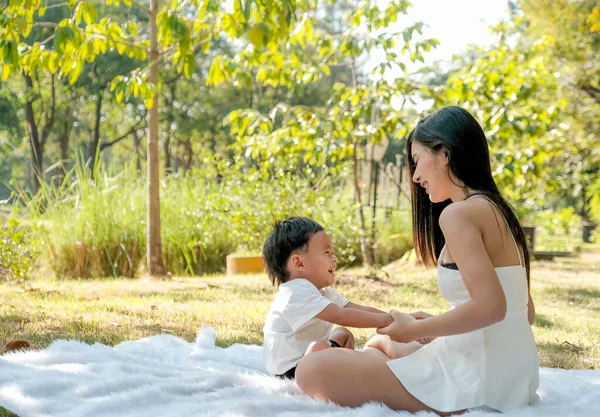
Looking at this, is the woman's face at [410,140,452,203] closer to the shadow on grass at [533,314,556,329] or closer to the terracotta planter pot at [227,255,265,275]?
the shadow on grass at [533,314,556,329]

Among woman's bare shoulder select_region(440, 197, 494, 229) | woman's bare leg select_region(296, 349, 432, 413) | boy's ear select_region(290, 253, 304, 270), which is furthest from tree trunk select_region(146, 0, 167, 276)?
woman's bare shoulder select_region(440, 197, 494, 229)

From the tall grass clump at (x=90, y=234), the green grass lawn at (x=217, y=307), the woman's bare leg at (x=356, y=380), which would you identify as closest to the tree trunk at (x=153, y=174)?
the green grass lawn at (x=217, y=307)

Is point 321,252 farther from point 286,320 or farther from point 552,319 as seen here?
point 552,319

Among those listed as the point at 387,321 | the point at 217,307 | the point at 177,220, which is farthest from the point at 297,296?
the point at 177,220

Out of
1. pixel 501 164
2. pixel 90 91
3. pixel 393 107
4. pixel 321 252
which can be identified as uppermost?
pixel 90 91

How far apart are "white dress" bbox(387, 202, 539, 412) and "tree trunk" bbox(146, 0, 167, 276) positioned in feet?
15.7

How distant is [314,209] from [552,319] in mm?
4242

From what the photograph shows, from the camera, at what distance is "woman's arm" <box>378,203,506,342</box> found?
77.7 inches

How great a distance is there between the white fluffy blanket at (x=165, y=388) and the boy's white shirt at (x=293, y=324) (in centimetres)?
9

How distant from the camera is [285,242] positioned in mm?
2658

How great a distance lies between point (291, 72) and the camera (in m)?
7.33

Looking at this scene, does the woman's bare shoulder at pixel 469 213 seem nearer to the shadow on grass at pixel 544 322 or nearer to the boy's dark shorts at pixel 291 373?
the boy's dark shorts at pixel 291 373

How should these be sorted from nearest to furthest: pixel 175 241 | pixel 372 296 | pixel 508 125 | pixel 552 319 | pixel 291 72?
pixel 552 319
pixel 372 296
pixel 508 125
pixel 291 72
pixel 175 241

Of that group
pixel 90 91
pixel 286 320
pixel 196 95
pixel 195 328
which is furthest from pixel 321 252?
pixel 196 95
